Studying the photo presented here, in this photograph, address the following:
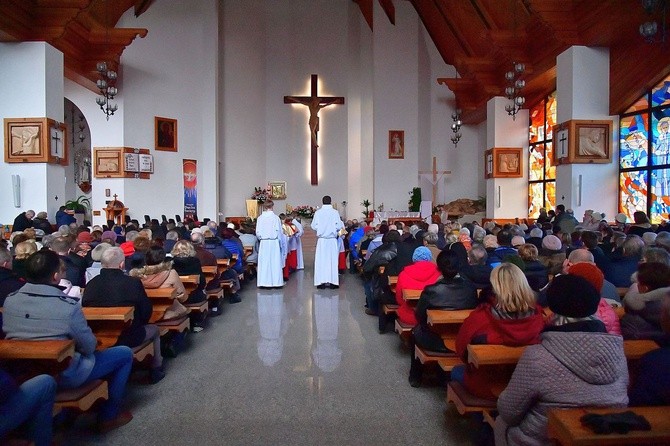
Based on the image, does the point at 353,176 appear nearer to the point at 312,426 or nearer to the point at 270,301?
the point at 270,301

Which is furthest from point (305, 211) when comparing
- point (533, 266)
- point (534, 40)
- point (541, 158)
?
point (533, 266)

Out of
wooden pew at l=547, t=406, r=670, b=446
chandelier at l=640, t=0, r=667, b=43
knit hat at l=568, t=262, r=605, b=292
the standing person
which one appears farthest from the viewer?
the standing person

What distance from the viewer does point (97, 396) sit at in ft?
9.59

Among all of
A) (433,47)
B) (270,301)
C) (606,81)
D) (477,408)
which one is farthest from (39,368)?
(433,47)

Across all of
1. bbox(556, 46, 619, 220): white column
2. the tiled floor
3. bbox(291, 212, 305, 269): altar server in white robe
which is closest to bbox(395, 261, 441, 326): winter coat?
the tiled floor

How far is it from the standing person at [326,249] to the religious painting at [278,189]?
1074 centimetres

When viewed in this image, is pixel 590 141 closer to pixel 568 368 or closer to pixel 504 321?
pixel 504 321

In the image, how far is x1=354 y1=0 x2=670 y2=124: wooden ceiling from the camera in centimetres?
898

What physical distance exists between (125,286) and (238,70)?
15333mm

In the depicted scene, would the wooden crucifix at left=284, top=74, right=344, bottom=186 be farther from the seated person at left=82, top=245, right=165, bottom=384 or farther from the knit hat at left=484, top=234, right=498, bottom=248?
the seated person at left=82, top=245, right=165, bottom=384

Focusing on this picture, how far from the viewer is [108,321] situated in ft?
11.3

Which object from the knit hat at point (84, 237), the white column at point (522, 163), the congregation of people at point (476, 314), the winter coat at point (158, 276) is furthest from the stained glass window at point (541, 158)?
the winter coat at point (158, 276)

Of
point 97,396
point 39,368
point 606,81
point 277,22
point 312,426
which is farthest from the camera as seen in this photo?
point 277,22

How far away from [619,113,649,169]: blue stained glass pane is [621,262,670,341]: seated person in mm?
8031
